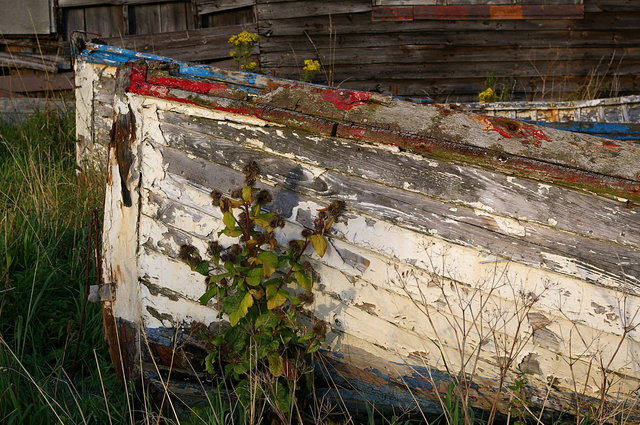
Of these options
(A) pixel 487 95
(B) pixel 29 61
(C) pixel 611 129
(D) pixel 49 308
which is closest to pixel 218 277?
(D) pixel 49 308

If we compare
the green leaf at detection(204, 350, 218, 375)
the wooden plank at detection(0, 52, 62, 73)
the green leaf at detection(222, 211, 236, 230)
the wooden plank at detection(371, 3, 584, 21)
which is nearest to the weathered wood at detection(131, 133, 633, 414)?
the green leaf at detection(222, 211, 236, 230)

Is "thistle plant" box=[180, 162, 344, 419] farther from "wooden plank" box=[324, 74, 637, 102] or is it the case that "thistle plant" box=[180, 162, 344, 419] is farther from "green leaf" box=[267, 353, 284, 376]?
"wooden plank" box=[324, 74, 637, 102]

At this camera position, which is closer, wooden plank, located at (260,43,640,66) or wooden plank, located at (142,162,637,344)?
wooden plank, located at (142,162,637,344)

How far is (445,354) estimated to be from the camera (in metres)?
2.56

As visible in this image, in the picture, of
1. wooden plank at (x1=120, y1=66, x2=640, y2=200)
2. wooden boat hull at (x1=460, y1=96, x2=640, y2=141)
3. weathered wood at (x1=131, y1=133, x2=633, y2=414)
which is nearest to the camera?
wooden plank at (x1=120, y1=66, x2=640, y2=200)

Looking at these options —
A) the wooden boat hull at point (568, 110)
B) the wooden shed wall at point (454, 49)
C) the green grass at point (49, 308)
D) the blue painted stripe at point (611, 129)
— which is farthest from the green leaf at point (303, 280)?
the wooden shed wall at point (454, 49)

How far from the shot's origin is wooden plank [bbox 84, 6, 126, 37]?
7.28m

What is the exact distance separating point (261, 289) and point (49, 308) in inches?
61.0

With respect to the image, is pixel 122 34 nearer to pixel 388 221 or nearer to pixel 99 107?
pixel 99 107

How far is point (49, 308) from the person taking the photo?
354 cm

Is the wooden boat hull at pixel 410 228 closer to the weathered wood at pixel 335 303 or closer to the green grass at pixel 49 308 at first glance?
the weathered wood at pixel 335 303

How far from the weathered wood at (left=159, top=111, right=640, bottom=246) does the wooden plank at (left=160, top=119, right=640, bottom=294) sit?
0.09ft

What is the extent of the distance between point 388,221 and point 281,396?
2.24ft

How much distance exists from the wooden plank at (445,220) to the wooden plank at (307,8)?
5.09 meters
